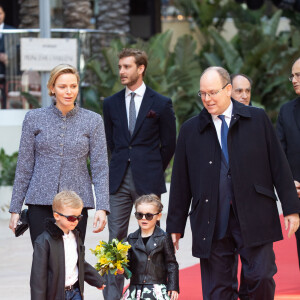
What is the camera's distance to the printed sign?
41.8 feet

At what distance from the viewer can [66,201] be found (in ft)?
17.7

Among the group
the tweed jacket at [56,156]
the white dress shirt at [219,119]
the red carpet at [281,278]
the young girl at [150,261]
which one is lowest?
the red carpet at [281,278]

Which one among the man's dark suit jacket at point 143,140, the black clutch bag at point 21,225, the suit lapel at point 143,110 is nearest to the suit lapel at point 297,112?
the man's dark suit jacket at point 143,140

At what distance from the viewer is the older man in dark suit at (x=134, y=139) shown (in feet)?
24.1

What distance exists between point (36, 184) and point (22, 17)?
42.3 ft

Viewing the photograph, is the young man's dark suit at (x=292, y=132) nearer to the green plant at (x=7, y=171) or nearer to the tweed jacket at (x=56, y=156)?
the tweed jacket at (x=56, y=156)

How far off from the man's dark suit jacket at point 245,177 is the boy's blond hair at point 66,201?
2.70 ft

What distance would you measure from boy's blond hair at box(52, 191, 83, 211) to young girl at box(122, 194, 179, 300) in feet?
2.77

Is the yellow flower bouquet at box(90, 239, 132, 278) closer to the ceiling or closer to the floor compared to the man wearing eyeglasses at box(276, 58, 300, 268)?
closer to the floor

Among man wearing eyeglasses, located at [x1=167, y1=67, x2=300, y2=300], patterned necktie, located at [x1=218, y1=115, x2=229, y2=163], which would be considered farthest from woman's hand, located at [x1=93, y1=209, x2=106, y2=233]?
patterned necktie, located at [x1=218, y1=115, x2=229, y2=163]

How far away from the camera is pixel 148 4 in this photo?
24.2 meters

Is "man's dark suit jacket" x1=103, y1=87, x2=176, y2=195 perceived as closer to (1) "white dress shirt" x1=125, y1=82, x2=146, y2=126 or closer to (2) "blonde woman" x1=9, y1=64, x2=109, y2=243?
(1) "white dress shirt" x1=125, y1=82, x2=146, y2=126

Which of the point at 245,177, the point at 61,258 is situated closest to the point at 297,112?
the point at 245,177

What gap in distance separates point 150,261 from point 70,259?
896 millimetres
